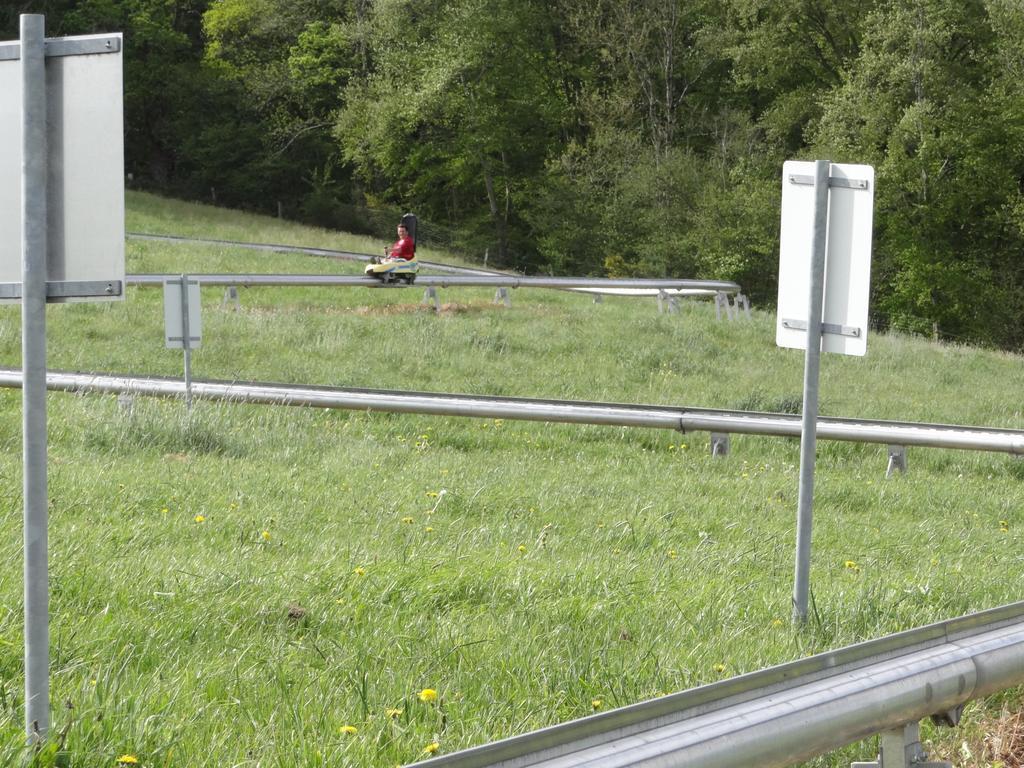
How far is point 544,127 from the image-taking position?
57.6 m

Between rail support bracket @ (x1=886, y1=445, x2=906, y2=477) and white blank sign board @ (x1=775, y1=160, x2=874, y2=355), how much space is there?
23.8 ft

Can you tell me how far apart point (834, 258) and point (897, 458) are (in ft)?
24.7

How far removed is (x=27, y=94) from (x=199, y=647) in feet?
7.66

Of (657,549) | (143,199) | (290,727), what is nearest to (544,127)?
(143,199)

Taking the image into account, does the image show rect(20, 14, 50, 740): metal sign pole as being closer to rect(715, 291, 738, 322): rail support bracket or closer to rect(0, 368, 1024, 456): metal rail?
rect(0, 368, 1024, 456): metal rail

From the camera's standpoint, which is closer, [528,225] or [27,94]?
[27,94]

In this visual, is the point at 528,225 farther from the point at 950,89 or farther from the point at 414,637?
the point at 414,637

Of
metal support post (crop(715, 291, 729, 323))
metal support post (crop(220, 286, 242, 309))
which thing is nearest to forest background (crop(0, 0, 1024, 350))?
metal support post (crop(715, 291, 729, 323))

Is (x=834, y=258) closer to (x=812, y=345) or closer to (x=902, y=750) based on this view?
(x=812, y=345)

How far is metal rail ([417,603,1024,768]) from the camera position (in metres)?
3.02

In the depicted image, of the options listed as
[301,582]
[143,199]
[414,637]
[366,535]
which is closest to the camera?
[414,637]

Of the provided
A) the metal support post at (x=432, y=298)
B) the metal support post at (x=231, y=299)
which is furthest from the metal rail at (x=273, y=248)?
the metal support post at (x=231, y=299)

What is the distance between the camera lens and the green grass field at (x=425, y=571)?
4.19 m

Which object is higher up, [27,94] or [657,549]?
[27,94]
